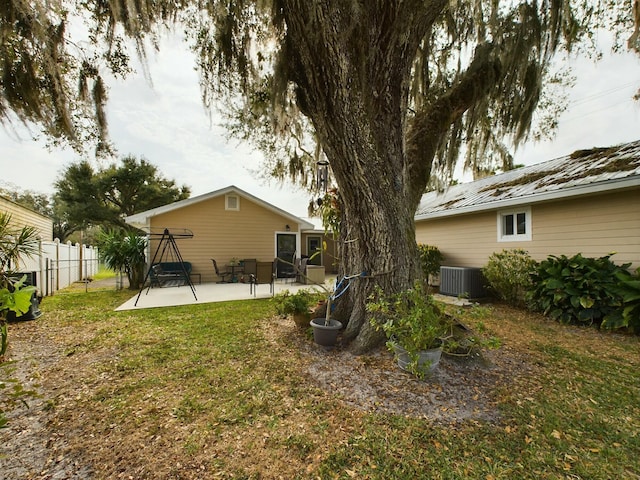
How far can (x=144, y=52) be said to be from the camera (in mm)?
3248

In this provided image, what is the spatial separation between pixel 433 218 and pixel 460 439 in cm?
764

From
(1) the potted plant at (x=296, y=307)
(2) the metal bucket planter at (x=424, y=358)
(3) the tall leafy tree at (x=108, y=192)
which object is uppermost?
(3) the tall leafy tree at (x=108, y=192)

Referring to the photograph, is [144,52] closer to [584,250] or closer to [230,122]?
[230,122]

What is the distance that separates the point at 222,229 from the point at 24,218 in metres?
5.18

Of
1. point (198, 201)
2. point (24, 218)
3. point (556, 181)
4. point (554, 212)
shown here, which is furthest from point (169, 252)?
point (556, 181)

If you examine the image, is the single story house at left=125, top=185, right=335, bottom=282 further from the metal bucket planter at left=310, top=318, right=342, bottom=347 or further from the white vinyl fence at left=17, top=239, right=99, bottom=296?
the metal bucket planter at left=310, top=318, right=342, bottom=347

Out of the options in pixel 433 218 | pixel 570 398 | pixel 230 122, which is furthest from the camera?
pixel 433 218

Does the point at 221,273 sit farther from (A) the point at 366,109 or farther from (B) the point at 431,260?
(A) the point at 366,109

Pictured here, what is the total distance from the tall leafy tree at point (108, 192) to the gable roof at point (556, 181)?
65.1ft

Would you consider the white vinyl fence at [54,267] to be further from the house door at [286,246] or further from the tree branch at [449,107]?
the tree branch at [449,107]

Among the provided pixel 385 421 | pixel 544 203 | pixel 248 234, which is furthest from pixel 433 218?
pixel 385 421

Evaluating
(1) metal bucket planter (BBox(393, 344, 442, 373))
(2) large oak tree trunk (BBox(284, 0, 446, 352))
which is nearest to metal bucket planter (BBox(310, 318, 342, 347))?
(2) large oak tree trunk (BBox(284, 0, 446, 352))

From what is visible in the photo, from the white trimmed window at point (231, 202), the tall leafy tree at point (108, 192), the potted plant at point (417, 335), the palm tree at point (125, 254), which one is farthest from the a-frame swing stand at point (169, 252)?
the tall leafy tree at point (108, 192)

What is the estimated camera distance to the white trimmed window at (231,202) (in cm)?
1069
